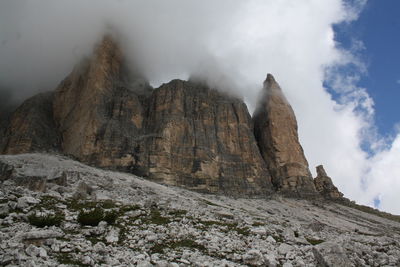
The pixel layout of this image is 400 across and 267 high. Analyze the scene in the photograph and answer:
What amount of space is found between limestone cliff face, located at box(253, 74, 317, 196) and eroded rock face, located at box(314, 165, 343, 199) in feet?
21.3

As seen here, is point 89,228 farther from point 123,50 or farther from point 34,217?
point 123,50

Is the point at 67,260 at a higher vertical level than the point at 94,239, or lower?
lower

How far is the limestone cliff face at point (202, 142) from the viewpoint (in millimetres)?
76750

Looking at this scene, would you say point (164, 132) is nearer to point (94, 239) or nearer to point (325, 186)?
point (325, 186)

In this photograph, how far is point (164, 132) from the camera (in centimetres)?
8031

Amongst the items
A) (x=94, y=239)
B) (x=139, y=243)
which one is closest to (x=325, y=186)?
(x=139, y=243)

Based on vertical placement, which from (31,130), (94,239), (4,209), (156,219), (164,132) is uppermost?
(164,132)

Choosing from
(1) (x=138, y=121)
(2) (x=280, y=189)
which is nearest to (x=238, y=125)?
(2) (x=280, y=189)

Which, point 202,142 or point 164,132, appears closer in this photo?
point 164,132

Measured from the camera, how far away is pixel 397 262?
1568cm

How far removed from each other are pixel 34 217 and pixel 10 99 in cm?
10622

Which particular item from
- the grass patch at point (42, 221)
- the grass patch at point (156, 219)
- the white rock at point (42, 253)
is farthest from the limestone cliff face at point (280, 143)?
the white rock at point (42, 253)

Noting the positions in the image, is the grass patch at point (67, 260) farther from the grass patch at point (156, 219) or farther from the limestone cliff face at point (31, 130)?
the limestone cliff face at point (31, 130)

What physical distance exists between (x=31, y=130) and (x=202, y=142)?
146ft
